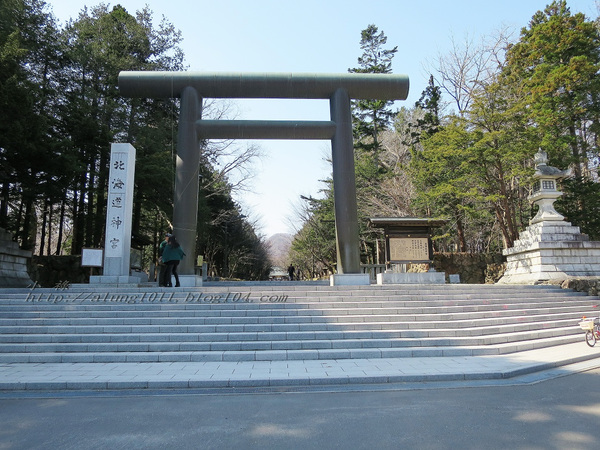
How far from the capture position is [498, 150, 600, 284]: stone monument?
1456 centimetres

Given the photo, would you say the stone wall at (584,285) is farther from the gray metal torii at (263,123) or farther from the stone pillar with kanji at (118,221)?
the stone pillar with kanji at (118,221)

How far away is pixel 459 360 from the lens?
266 inches

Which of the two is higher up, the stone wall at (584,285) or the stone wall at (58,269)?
the stone wall at (58,269)

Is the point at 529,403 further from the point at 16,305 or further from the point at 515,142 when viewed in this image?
the point at 515,142

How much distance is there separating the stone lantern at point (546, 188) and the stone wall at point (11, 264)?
66.6 feet

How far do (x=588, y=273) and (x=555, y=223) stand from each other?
216cm

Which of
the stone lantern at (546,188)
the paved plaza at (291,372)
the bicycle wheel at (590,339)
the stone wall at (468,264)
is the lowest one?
the paved plaza at (291,372)

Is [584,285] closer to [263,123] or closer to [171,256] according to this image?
[263,123]

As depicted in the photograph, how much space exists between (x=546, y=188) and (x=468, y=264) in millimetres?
6795

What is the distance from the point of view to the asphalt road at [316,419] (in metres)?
3.39

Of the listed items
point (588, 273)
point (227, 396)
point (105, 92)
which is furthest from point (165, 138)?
point (588, 273)

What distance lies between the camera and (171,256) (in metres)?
11.1

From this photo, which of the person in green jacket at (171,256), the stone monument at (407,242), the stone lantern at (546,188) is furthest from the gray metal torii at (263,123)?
the stone lantern at (546,188)

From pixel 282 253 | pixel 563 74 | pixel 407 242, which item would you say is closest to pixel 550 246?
pixel 407 242
